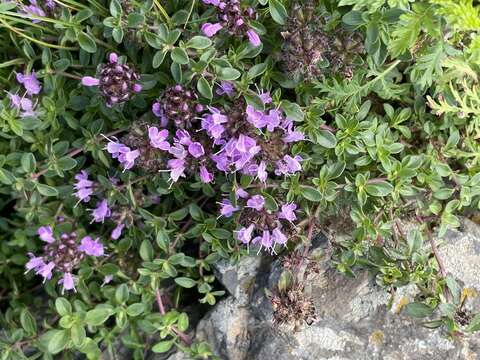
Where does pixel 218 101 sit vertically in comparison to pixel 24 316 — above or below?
above

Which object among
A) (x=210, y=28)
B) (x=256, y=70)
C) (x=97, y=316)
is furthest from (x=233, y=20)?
(x=97, y=316)

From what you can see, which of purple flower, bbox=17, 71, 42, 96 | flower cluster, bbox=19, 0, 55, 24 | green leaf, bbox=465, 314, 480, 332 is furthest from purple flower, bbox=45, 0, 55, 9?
green leaf, bbox=465, 314, 480, 332

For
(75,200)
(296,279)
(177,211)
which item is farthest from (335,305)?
(75,200)

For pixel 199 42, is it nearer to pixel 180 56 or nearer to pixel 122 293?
pixel 180 56

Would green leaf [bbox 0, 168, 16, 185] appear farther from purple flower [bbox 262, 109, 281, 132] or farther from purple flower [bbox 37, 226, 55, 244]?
purple flower [bbox 262, 109, 281, 132]

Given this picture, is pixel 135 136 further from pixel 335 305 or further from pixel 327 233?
pixel 335 305

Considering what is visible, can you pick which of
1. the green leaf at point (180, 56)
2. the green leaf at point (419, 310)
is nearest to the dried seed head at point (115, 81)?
the green leaf at point (180, 56)

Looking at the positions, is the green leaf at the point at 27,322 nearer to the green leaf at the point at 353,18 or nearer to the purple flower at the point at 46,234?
the purple flower at the point at 46,234

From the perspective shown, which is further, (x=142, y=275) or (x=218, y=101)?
(x=142, y=275)
